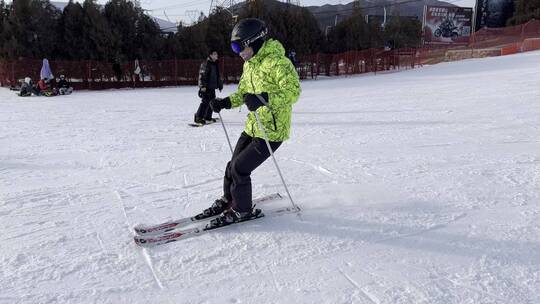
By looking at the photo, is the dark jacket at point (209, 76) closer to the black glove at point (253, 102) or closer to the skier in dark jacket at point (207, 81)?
the skier in dark jacket at point (207, 81)

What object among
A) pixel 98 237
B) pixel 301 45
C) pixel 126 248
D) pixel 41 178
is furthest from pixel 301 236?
pixel 301 45

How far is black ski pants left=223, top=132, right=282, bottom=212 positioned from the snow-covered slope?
A: 0.22 m

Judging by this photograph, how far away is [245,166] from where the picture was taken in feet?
10.8

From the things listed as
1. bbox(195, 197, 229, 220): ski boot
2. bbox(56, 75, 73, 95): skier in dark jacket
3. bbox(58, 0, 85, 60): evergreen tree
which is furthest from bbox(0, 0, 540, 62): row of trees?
bbox(195, 197, 229, 220): ski boot

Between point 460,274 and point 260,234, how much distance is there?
4.53 feet

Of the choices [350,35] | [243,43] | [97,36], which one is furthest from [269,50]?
[350,35]

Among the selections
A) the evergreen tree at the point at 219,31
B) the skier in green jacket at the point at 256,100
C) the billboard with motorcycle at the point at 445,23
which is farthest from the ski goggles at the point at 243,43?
the billboard with motorcycle at the point at 445,23

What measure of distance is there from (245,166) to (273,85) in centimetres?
63

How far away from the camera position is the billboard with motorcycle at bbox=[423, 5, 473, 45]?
4584cm

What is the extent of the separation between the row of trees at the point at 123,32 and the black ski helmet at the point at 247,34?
21.0 meters

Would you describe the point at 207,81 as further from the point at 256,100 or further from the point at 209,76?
the point at 256,100

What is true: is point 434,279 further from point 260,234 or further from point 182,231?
point 182,231

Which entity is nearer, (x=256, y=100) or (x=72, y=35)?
(x=256, y=100)

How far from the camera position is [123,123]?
9367 millimetres
